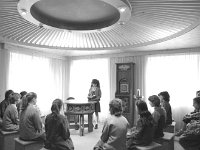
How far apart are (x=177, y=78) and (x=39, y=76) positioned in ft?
14.9

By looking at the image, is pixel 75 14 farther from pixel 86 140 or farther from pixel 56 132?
pixel 86 140

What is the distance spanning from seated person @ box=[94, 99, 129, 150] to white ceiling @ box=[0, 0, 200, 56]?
4.77ft

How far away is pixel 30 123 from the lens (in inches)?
130

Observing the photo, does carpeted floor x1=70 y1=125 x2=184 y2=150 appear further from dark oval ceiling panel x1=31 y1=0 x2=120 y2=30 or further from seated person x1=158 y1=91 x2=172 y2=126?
dark oval ceiling panel x1=31 y1=0 x2=120 y2=30

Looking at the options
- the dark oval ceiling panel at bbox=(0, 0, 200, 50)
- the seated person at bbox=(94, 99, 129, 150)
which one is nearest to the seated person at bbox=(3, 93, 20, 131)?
the dark oval ceiling panel at bbox=(0, 0, 200, 50)

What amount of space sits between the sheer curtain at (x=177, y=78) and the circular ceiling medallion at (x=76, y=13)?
353 centimetres

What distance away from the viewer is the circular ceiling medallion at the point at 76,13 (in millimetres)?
2847

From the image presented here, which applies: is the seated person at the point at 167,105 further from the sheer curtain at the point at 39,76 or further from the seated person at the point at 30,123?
the sheer curtain at the point at 39,76

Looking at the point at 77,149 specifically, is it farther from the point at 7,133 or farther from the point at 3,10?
the point at 3,10

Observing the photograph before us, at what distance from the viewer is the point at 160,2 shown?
259 centimetres

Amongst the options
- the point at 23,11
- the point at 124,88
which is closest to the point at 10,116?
the point at 23,11

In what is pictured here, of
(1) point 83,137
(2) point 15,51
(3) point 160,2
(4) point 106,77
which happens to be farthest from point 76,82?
(3) point 160,2

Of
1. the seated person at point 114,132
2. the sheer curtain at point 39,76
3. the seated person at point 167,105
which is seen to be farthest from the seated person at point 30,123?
the sheer curtain at point 39,76

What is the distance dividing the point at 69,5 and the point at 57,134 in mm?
1852
